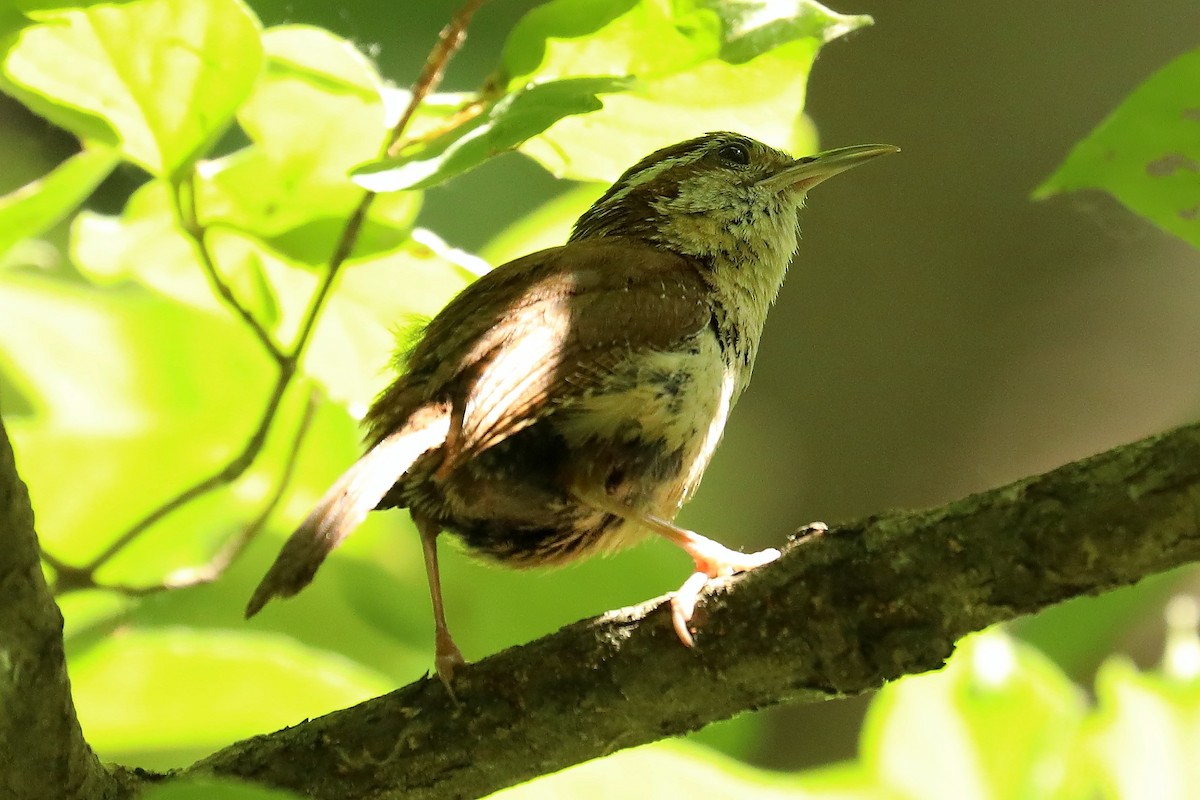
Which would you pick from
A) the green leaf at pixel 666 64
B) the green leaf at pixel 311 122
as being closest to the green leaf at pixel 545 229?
the green leaf at pixel 666 64

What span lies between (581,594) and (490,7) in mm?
3199

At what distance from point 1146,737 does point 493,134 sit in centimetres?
168

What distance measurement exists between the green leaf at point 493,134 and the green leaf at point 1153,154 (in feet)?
1.86

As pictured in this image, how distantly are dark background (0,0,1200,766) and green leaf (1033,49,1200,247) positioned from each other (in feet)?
10.8

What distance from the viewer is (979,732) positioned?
230 centimetres

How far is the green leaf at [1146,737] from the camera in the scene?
2197 mm

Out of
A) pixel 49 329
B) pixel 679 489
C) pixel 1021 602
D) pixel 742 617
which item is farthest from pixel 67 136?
pixel 1021 602

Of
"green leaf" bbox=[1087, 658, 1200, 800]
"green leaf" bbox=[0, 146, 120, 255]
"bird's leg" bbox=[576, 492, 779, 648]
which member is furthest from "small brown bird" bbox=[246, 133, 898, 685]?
"green leaf" bbox=[1087, 658, 1200, 800]

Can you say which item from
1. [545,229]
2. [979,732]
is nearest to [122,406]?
[545,229]

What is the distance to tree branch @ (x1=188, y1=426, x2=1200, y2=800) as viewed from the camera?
1.31 m

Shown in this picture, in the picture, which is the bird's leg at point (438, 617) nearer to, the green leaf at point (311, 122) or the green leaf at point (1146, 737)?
the green leaf at point (311, 122)

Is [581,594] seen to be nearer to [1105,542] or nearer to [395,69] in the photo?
[1105,542]

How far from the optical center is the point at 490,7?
5039mm

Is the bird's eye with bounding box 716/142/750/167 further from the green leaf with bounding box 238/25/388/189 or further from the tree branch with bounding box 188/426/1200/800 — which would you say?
the tree branch with bounding box 188/426/1200/800
